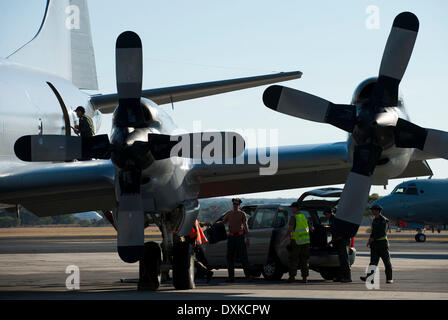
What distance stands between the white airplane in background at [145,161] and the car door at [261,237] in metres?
1.54

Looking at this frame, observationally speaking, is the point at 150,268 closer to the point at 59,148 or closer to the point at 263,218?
the point at 59,148

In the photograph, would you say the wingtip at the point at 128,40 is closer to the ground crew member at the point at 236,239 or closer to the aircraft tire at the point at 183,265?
the aircraft tire at the point at 183,265

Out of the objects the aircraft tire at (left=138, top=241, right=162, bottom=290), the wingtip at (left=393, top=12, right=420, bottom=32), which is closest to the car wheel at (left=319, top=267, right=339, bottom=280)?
the aircraft tire at (left=138, top=241, right=162, bottom=290)

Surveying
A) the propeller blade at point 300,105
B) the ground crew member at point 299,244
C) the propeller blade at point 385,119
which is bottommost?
the ground crew member at point 299,244

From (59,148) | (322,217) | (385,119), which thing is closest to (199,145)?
(59,148)

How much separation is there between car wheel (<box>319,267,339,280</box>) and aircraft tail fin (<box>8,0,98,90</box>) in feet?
30.3

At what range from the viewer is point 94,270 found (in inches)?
874

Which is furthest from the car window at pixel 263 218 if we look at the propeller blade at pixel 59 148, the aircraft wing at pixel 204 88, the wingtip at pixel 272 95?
the propeller blade at pixel 59 148

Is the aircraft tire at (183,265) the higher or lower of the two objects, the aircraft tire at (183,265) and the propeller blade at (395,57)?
the lower

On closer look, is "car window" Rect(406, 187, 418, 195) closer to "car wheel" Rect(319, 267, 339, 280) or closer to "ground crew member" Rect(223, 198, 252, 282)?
"car wheel" Rect(319, 267, 339, 280)

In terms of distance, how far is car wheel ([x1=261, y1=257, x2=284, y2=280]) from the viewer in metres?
18.5

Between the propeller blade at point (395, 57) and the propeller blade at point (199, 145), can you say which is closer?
the propeller blade at point (395, 57)

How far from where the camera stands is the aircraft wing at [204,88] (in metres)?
18.0

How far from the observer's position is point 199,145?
1368 centimetres
